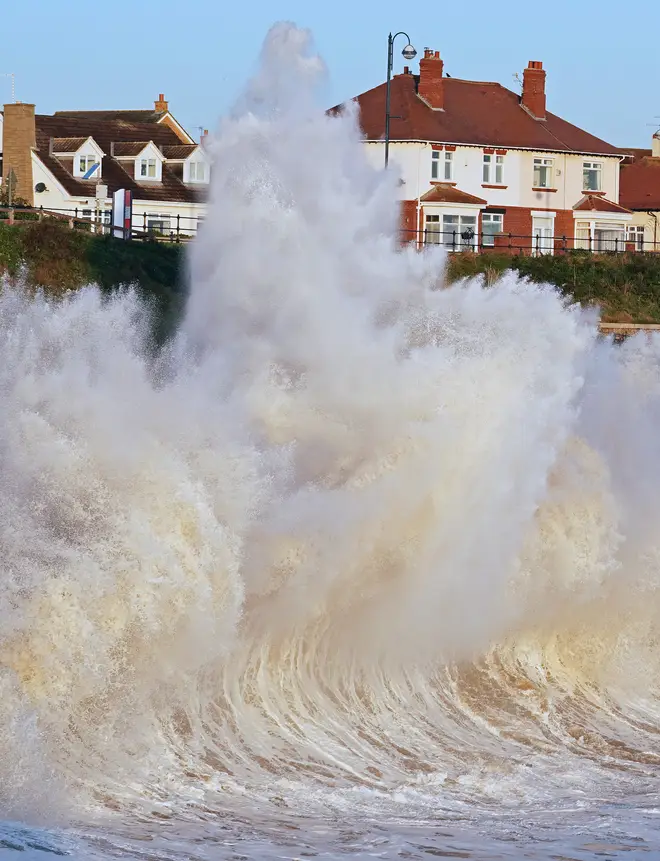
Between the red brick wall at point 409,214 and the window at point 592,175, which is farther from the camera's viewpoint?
the window at point 592,175

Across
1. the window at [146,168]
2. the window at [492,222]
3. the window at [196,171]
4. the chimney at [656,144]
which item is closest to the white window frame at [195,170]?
the window at [196,171]

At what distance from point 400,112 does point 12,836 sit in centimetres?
4573

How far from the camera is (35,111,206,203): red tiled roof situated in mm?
51875

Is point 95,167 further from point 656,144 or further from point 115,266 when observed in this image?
point 656,144

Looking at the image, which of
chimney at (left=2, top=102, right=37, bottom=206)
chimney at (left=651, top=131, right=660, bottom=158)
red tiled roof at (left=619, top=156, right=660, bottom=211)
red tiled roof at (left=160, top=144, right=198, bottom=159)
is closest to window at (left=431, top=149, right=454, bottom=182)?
red tiled roof at (left=160, top=144, right=198, bottom=159)

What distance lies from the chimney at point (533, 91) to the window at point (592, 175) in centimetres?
253

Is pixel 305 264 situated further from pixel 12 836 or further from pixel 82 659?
pixel 12 836

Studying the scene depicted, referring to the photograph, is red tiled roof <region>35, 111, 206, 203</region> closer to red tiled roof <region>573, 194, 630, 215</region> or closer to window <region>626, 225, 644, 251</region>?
red tiled roof <region>573, 194, 630, 215</region>

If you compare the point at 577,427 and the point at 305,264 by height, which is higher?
the point at 305,264

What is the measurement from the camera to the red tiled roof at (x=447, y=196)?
51.9m

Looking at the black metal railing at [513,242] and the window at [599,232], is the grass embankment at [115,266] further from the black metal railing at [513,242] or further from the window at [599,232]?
the window at [599,232]

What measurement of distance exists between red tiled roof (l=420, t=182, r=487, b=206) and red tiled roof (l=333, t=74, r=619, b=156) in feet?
5.37

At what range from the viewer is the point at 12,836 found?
32.7ft

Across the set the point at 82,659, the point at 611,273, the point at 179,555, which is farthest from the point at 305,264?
the point at 611,273
